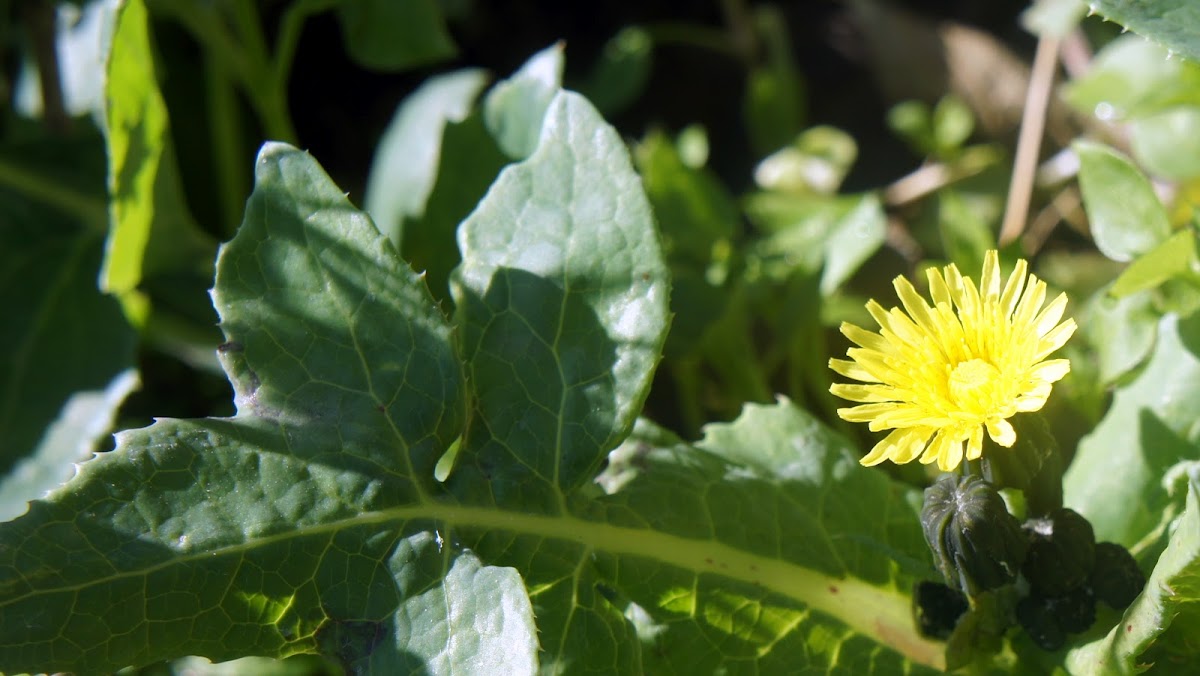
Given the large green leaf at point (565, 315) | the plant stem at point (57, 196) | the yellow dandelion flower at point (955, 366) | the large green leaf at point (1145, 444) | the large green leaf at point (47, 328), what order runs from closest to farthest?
the yellow dandelion flower at point (955, 366) < the large green leaf at point (565, 315) < the large green leaf at point (1145, 444) < the large green leaf at point (47, 328) < the plant stem at point (57, 196)

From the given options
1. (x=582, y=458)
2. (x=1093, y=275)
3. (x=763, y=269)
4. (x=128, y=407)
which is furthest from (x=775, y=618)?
(x=128, y=407)

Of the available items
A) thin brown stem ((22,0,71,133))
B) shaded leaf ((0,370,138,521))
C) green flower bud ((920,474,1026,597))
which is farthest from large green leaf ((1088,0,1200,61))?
thin brown stem ((22,0,71,133))

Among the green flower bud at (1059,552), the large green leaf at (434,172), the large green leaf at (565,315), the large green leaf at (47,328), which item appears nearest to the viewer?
the green flower bud at (1059,552)

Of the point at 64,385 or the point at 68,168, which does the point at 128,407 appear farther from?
the point at 68,168

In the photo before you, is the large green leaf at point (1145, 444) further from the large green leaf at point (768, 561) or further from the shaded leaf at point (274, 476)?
the shaded leaf at point (274, 476)

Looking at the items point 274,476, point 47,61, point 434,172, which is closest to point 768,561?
point 274,476

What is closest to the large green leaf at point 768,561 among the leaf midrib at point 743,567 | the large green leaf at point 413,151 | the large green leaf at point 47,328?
the leaf midrib at point 743,567

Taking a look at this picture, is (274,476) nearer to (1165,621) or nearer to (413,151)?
(1165,621)
